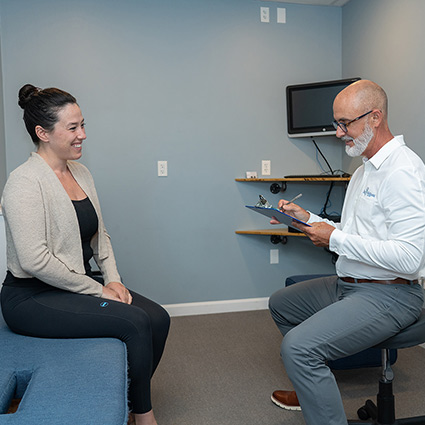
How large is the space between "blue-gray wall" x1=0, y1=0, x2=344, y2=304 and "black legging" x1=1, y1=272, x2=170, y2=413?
174 cm

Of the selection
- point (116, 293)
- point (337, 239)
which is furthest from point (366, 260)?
point (116, 293)

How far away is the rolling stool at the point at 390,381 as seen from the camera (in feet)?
5.65

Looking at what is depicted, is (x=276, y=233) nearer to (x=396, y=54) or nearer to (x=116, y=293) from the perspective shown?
(x=396, y=54)

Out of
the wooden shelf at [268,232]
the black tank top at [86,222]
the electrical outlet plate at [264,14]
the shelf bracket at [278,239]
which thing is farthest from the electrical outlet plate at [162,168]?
the black tank top at [86,222]

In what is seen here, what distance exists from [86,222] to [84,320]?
1.52ft

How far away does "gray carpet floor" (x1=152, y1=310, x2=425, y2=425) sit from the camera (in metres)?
2.14

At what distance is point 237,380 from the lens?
8.16ft

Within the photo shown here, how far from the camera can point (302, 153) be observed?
381cm

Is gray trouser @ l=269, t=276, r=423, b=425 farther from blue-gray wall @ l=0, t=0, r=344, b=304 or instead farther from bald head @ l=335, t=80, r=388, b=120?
blue-gray wall @ l=0, t=0, r=344, b=304

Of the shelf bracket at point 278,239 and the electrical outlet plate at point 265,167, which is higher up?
the electrical outlet plate at point 265,167

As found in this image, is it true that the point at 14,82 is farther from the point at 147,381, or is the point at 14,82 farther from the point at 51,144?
the point at 147,381

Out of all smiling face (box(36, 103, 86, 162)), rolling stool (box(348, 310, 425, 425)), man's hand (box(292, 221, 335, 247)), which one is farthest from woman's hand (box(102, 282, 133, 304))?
rolling stool (box(348, 310, 425, 425))

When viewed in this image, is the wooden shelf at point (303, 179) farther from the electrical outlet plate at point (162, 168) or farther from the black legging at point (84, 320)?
the black legging at point (84, 320)

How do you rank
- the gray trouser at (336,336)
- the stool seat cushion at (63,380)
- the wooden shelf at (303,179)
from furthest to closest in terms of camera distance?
the wooden shelf at (303,179) < the gray trouser at (336,336) < the stool seat cushion at (63,380)
